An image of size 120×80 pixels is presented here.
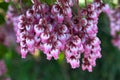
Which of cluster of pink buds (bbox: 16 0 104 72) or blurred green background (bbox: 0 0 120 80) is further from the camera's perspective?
blurred green background (bbox: 0 0 120 80)

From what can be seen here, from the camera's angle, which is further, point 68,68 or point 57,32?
point 68,68

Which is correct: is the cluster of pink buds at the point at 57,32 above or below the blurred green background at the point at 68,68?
above

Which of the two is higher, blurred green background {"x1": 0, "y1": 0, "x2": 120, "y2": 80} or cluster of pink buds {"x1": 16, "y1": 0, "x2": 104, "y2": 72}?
cluster of pink buds {"x1": 16, "y1": 0, "x2": 104, "y2": 72}

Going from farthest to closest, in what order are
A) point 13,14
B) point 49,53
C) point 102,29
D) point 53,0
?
point 102,29 < point 13,14 < point 53,0 < point 49,53

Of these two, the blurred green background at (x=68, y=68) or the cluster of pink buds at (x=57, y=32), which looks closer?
the cluster of pink buds at (x=57, y=32)

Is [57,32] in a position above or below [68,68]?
above

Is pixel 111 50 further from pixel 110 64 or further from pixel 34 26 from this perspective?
pixel 34 26

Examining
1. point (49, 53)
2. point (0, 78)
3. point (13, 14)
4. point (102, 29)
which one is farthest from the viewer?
point (102, 29)

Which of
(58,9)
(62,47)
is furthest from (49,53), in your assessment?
(58,9)
